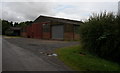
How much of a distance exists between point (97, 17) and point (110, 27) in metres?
1.79

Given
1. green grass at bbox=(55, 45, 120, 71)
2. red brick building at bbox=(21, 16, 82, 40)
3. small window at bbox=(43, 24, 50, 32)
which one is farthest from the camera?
small window at bbox=(43, 24, 50, 32)

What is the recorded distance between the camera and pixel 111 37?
7.83 meters

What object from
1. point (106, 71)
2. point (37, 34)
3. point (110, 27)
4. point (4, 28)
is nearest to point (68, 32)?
point (37, 34)

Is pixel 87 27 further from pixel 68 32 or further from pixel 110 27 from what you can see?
pixel 68 32

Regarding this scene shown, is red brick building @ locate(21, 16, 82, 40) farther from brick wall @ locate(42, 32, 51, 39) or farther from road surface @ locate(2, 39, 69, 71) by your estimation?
road surface @ locate(2, 39, 69, 71)

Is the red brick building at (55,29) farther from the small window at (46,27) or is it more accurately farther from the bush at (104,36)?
the bush at (104,36)

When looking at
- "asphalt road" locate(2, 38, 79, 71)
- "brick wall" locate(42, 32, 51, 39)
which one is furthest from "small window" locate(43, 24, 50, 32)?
"asphalt road" locate(2, 38, 79, 71)

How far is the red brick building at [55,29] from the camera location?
92.5ft

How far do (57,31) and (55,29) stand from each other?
38.7 inches

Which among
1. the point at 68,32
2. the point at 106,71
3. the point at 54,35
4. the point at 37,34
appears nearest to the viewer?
the point at 106,71

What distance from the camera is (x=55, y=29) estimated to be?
30.8 m

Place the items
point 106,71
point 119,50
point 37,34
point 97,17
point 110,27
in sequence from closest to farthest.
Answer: point 106,71
point 119,50
point 110,27
point 97,17
point 37,34

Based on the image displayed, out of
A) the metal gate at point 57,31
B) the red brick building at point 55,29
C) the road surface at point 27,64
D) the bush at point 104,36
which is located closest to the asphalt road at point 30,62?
the road surface at point 27,64

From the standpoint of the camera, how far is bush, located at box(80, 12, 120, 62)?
7.70 meters
